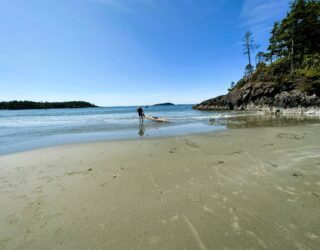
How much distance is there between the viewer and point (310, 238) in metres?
2.07

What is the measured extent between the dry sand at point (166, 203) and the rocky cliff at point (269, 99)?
23627 mm

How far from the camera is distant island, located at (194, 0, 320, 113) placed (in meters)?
23.7

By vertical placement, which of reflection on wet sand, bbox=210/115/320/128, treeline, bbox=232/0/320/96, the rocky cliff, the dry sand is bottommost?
the dry sand

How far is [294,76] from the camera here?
92.5ft

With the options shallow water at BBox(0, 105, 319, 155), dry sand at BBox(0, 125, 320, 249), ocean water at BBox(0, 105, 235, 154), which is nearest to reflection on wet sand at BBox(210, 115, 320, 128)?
shallow water at BBox(0, 105, 319, 155)

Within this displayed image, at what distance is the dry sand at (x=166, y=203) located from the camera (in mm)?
2207

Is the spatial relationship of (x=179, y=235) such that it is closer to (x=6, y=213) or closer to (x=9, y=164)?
(x=6, y=213)

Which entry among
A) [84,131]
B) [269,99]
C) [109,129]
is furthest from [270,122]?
[269,99]

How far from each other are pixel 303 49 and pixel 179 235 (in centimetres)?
4620

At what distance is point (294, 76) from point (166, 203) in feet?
118

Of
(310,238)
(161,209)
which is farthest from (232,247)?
(161,209)

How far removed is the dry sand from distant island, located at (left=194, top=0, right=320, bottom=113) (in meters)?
24.6

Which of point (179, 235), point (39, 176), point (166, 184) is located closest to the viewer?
point (179, 235)

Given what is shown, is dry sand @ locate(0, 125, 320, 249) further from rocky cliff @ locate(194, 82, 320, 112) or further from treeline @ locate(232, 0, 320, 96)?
treeline @ locate(232, 0, 320, 96)
